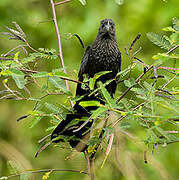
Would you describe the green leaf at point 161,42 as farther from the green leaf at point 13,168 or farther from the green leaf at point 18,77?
the green leaf at point 13,168

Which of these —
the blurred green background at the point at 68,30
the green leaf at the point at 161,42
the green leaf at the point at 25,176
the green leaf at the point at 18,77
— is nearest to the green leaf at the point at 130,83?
the green leaf at the point at 161,42

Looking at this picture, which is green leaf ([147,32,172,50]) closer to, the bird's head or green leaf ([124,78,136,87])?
green leaf ([124,78,136,87])

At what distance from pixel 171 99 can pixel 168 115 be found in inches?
14.5

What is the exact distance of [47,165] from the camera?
471 cm

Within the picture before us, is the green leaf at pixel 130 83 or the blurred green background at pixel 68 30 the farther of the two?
the blurred green background at pixel 68 30

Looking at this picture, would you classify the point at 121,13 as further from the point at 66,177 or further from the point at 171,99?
the point at 171,99

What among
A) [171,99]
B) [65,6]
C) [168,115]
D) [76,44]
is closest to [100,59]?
[171,99]

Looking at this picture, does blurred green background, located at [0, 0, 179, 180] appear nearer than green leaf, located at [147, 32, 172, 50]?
No

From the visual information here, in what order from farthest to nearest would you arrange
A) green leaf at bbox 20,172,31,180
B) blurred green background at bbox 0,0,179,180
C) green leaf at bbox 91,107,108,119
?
blurred green background at bbox 0,0,179,180 → green leaf at bbox 20,172,31,180 → green leaf at bbox 91,107,108,119

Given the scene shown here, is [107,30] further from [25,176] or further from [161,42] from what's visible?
[25,176]

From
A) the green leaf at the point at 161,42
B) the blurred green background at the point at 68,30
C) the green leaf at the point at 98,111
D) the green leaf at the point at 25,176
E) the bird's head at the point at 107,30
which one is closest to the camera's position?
the green leaf at the point at 98,111

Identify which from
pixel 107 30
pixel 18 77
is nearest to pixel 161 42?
pixel 18 77

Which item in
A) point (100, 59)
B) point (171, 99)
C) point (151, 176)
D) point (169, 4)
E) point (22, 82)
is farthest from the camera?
point (169, 4)

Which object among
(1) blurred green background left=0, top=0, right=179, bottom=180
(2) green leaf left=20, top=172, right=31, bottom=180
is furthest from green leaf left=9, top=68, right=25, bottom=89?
(1) blurred green background left=0, top=0, right=179, bottom=180
